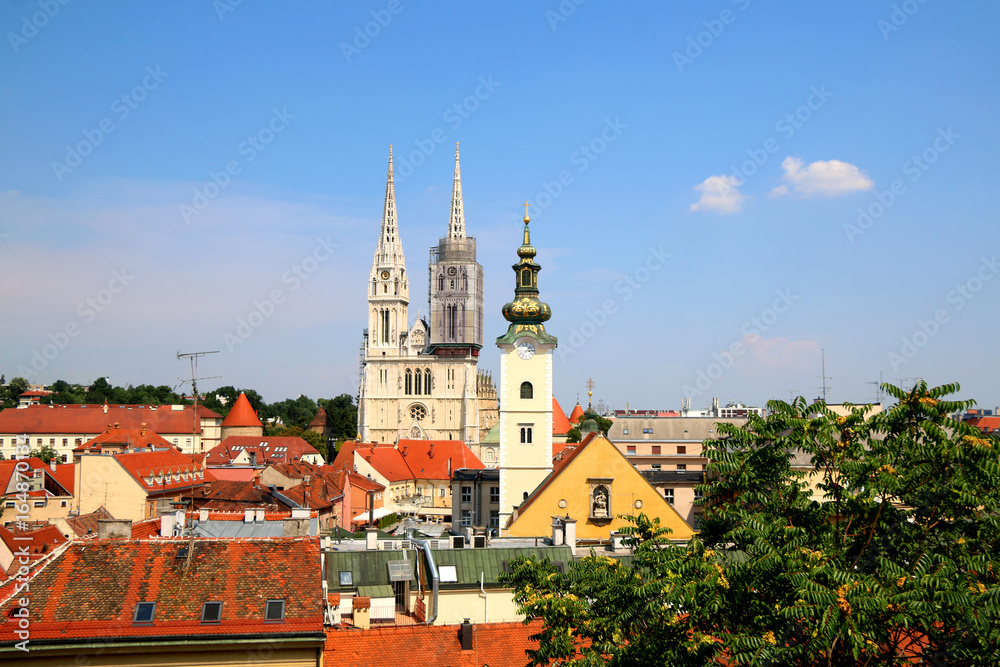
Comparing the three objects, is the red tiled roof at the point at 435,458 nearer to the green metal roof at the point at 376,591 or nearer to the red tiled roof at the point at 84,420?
the red tiled roof at the point at 84,420

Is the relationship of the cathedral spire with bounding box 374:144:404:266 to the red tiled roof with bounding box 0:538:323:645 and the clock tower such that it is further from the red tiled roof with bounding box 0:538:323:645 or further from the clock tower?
the red tiled roof with bounding box 0:538:323:645

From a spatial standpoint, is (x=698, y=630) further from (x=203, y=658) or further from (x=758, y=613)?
(x=203, y=658)

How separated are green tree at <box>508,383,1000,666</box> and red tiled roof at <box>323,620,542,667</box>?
592 centimetres

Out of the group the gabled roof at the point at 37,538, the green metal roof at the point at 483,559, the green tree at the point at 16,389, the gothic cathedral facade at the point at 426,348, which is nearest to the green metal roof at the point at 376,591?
the green metal roof at the point at 483,559

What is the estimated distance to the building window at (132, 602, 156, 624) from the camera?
1873cm

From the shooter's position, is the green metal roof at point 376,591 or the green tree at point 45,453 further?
the green tree at point 45,453

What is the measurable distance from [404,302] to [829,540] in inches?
4943

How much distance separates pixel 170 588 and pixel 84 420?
106604 mm

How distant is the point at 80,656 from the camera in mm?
18062

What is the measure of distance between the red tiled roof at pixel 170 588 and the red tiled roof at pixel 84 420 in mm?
98476

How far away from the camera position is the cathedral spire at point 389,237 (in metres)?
137

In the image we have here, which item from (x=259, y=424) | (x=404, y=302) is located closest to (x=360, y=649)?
(x=259, y=424)

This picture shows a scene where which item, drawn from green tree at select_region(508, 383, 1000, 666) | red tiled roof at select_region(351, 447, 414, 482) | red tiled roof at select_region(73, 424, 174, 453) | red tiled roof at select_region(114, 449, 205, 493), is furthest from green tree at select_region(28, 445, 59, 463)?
green tree at select_region(508, 383, 1000, 666)

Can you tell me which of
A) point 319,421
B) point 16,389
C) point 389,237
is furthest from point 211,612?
point 16,389
